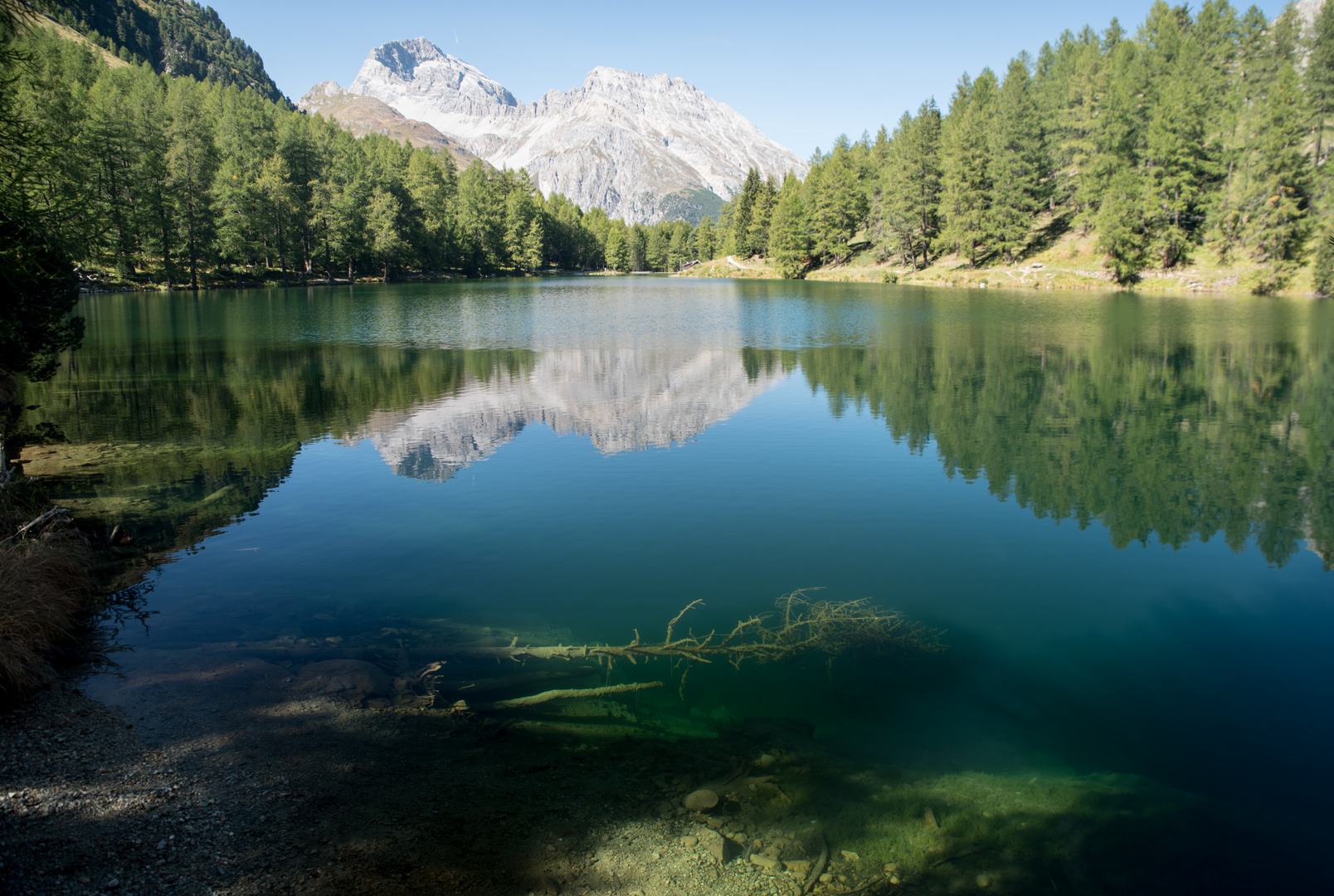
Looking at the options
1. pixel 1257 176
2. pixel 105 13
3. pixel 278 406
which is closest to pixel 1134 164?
pixel 1257 176

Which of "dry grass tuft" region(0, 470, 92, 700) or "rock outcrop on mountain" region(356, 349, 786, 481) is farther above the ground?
"rock outcrop on mountain" region(356, 349, 786, 481)

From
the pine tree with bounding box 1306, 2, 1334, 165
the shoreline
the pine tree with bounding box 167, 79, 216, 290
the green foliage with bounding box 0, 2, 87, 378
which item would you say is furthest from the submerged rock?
the pine tree with bounding box 1306, 2, 1334, 165

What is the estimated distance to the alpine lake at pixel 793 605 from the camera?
6.29 meters

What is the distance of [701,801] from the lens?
6352mm

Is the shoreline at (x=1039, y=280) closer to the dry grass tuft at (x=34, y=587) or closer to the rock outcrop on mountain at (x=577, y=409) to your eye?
the rock outcrop on mountain at (x=577, y=409)

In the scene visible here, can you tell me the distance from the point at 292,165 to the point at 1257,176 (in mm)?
107888

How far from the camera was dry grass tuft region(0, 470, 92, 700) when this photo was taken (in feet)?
25.5

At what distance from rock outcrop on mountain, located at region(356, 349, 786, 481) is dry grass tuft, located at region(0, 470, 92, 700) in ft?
22.6

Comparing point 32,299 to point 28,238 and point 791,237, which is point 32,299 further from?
point 791,237

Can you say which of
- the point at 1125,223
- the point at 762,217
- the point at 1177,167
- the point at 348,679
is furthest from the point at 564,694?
the point at 762,217

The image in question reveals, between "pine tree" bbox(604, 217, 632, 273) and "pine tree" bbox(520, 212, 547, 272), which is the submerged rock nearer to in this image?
"pine tree" bbox(520, 212, 547, 272)

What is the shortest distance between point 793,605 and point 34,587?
9838mm

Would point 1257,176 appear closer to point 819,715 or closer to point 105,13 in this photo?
point 819,715

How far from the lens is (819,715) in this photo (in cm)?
779
